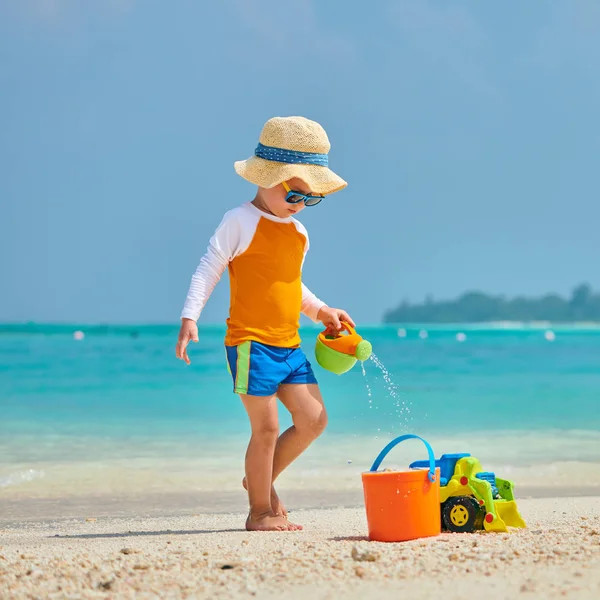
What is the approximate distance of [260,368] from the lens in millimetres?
3676

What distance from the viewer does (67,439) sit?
25.9ft

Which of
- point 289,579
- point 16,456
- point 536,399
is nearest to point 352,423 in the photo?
point 16,456

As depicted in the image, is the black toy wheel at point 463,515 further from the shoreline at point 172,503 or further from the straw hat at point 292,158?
the shoreline at point 172,503

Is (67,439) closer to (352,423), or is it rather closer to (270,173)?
(352,423)

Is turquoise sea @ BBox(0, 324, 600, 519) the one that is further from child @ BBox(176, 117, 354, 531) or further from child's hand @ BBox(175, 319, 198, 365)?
child's hand @ BBox(175, 319, 198, 365)

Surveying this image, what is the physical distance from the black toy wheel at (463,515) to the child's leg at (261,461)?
64cm

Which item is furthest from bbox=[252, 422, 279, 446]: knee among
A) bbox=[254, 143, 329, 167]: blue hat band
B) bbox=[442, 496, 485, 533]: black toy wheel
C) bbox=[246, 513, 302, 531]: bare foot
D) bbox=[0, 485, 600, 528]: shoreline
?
bbox=[0, 485, 600, 528]: shoreline

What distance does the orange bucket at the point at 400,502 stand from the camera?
10.7ft

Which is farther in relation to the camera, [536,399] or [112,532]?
[536,399]

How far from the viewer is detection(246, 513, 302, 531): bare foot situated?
3721mm

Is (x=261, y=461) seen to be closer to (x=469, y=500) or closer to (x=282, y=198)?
(x=469, y=500)

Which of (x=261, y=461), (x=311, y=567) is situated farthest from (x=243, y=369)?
(x=311, y=567)

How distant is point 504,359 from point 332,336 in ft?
64.5

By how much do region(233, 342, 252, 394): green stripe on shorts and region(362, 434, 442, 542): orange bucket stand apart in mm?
629
